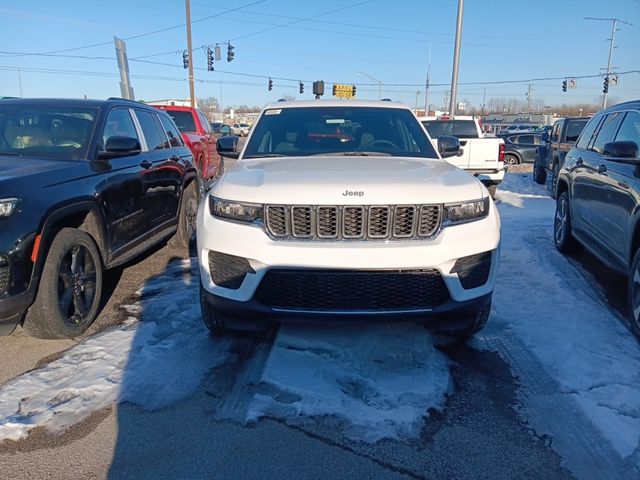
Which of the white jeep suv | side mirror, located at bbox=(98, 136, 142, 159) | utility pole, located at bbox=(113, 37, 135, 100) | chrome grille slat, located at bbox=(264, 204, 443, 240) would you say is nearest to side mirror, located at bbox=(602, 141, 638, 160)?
the white jeep suv

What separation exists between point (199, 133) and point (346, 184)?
899cm

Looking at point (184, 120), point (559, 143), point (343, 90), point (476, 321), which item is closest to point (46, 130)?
point (476, 321)

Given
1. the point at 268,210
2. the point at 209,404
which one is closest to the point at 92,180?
the point at 268,210

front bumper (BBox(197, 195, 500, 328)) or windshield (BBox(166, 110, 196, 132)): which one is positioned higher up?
windshield (BBox(166, 110, 196, 132))

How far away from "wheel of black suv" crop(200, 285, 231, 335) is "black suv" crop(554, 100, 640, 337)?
3098 mm

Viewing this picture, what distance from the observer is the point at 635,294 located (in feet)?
12.6

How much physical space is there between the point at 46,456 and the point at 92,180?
220 centimetres

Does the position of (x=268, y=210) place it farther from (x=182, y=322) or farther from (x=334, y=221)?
(x=182, y=322)

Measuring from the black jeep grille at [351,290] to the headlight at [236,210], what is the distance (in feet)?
1.25

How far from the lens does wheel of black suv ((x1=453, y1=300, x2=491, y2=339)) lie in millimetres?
3283

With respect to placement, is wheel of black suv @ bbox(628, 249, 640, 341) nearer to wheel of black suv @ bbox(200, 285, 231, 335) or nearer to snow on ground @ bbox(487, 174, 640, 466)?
snow on ground @ bbox(487, 174, 640, 466)

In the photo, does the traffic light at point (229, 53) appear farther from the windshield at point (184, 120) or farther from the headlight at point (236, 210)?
the headlight at point (236, 210)

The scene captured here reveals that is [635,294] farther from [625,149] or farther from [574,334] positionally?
[625,149]

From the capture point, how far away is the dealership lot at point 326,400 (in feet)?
7.86
